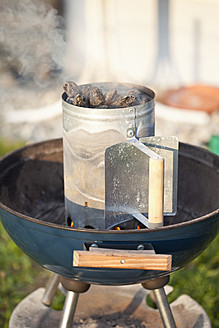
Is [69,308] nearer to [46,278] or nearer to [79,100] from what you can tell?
[79,100]

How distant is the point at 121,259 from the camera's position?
1464 millimetres

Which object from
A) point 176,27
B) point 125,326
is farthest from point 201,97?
point 125,326

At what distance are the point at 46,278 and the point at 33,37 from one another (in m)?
2.25

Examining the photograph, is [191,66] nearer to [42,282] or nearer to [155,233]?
[42,282]

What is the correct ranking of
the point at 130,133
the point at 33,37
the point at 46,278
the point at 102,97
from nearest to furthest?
1. the point at 130,133
2. the point at 102,97
3. the point at 46,278
4. the point at 33,37

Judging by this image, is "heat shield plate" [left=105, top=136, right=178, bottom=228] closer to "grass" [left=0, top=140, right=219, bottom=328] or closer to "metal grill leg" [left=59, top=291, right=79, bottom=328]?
"metal grill leg" [left=59, top=291, right=79, bottom=328]

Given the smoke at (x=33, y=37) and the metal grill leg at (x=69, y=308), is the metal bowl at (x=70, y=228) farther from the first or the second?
the smoke at (x=33, y=37)

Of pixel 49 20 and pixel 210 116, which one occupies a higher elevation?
A: pixel 49 20

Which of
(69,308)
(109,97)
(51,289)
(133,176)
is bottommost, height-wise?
(51,289)

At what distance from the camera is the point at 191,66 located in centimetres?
532

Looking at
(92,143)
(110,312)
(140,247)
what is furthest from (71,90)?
(110,312)

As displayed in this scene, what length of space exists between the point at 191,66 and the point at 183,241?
4.01m

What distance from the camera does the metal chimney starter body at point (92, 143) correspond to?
1.72 m

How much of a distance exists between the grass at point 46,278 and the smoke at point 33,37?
1262mm
